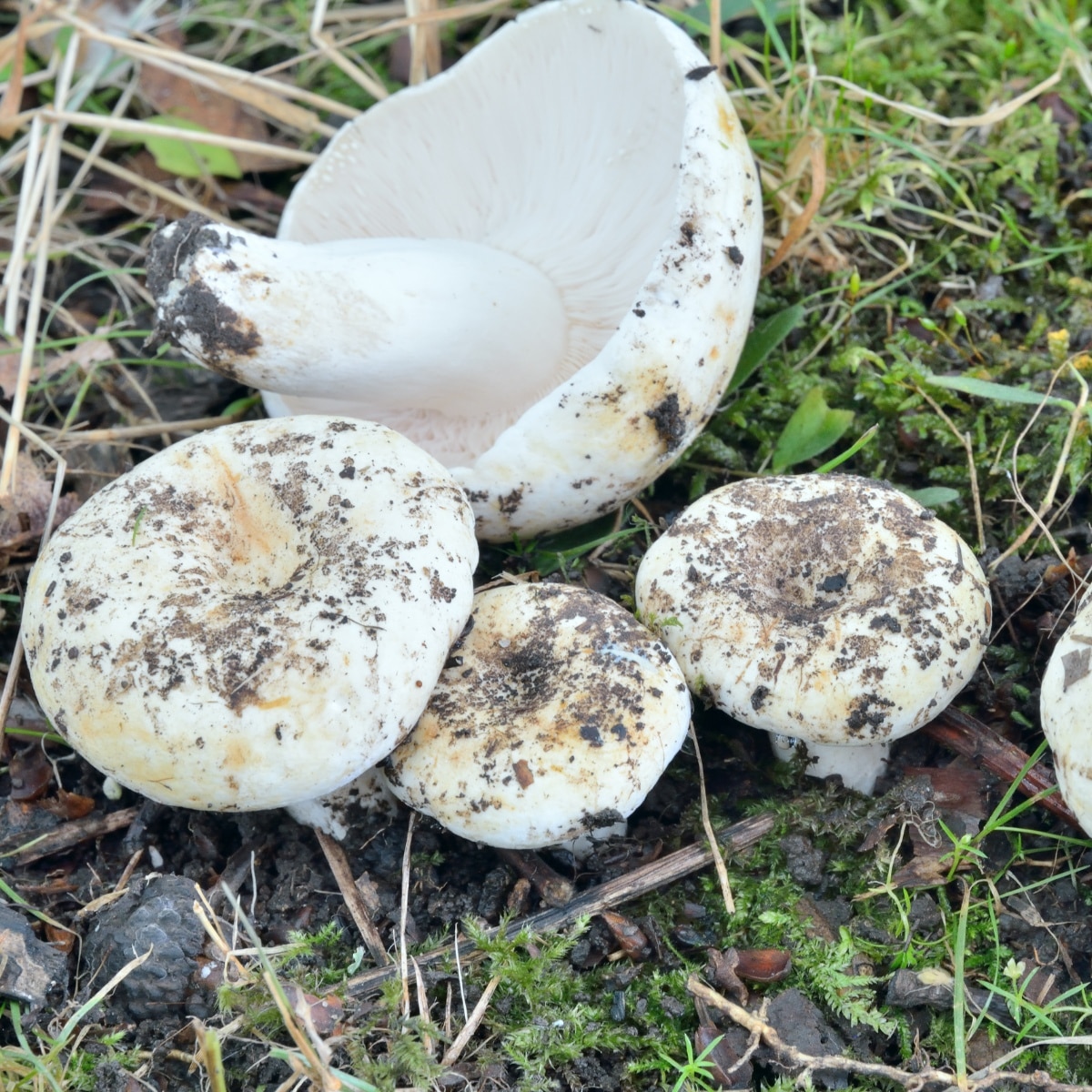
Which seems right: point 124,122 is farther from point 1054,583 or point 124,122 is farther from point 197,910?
point 1054,583

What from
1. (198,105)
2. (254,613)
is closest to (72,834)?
(254,613)

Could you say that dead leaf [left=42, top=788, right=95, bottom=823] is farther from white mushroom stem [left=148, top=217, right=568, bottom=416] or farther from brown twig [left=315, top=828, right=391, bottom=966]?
white mushroom stem [left=148, top=217, right=568, bottom=416]

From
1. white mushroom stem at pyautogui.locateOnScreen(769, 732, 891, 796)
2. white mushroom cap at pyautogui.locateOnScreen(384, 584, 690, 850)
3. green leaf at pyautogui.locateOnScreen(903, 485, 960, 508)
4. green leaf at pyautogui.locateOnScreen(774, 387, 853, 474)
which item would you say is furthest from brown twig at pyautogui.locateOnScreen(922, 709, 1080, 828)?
green leaf at pyautogui.locateOnScreen(774, 387, 853, 474)

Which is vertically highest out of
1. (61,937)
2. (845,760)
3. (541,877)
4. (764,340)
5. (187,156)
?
(187,156)

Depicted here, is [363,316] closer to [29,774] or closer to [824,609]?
[824,609]

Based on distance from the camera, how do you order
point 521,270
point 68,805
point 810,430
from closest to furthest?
point 68,805
point 521,270
point 810,430

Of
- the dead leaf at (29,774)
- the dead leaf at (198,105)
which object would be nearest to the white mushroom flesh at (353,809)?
the dead leaf at (29,774)

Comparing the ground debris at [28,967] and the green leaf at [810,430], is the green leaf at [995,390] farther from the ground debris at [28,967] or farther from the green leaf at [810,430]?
the ground debris at [28,967]
